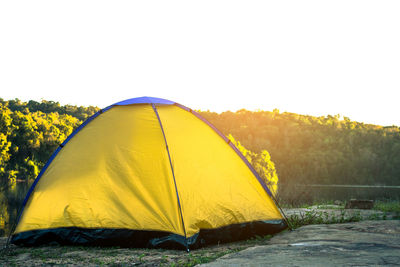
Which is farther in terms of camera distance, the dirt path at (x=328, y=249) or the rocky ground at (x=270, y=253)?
the rocky ground at (x=270, y=253)

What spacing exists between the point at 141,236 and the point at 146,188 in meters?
0.86

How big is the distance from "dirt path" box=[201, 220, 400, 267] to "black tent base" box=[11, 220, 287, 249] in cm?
50

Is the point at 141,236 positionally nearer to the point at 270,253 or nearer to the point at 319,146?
the point at 270,253

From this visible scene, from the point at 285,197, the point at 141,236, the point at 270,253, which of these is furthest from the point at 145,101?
the point at 285,197

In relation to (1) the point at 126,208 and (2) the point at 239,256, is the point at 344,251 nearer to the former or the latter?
(2) the point at 239,256

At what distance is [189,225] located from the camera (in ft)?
21.5

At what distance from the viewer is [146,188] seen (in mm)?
7020

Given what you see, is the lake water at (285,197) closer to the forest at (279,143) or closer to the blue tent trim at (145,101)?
the blue tent trim at (145,101)

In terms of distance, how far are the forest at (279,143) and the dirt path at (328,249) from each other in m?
52.5

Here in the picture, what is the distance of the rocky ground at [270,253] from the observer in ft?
16.2

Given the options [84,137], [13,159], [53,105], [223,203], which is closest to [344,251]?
[223,203]

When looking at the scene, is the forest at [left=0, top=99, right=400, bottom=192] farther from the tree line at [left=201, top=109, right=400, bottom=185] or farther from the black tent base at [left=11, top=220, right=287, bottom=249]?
the black tent base at [left=11, top=220, right=287, bottom=249]

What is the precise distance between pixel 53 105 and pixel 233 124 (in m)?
63.7

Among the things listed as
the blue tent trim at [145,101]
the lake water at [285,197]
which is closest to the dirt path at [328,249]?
the blue tent trim at [145,101]
